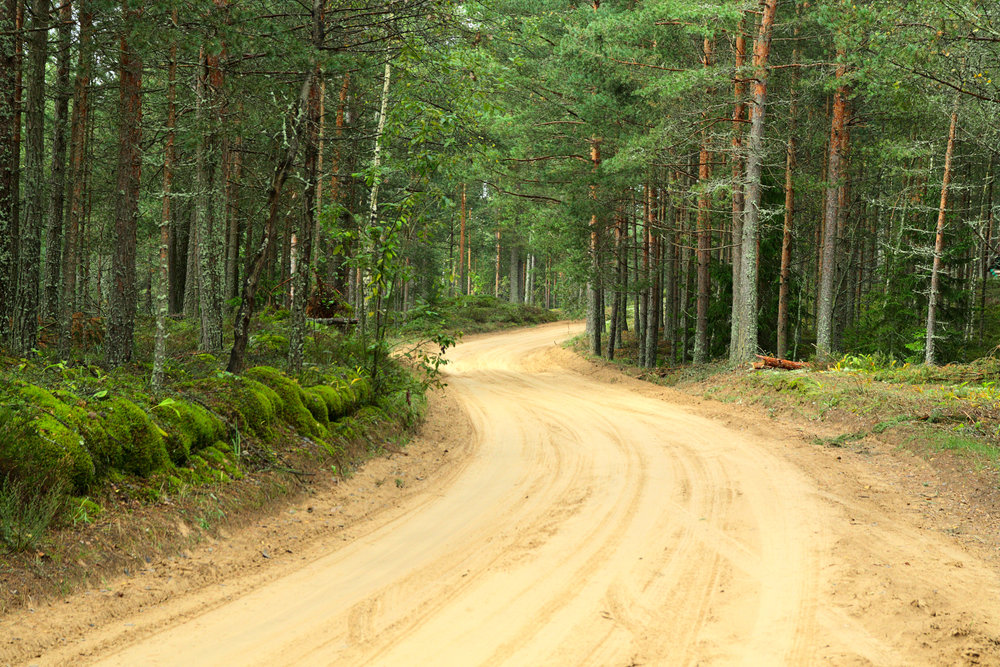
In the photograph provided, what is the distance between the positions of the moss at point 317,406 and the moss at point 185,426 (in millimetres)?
1738

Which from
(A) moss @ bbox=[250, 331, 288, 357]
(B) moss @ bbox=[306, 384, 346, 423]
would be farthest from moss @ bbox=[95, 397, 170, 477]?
(A) moss @ bbox=[250, 331, 288, 357]

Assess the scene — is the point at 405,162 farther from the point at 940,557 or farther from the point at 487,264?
the point at 487,264

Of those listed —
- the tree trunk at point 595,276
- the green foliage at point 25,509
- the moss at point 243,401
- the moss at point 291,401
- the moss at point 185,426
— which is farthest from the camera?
the tree trunk at point 595,276

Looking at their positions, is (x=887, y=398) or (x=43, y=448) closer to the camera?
(x=43, y=448)

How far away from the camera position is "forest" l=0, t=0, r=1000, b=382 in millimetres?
9281

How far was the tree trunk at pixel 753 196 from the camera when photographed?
15734 millimetres

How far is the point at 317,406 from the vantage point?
345 inches

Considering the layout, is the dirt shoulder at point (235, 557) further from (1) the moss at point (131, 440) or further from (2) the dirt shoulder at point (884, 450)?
(2) the dirt shoulder at point (884, 450)

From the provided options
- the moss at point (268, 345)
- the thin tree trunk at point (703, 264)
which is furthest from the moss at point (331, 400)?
the thin tree trunk at point (703, 264)

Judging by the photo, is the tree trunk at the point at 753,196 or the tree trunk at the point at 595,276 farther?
the tree trunk at the point at 595,276

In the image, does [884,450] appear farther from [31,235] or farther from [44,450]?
[31,235]

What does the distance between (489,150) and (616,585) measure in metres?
7.79

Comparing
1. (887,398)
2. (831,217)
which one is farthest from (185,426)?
(831,217)

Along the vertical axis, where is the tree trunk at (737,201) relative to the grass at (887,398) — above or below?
above
